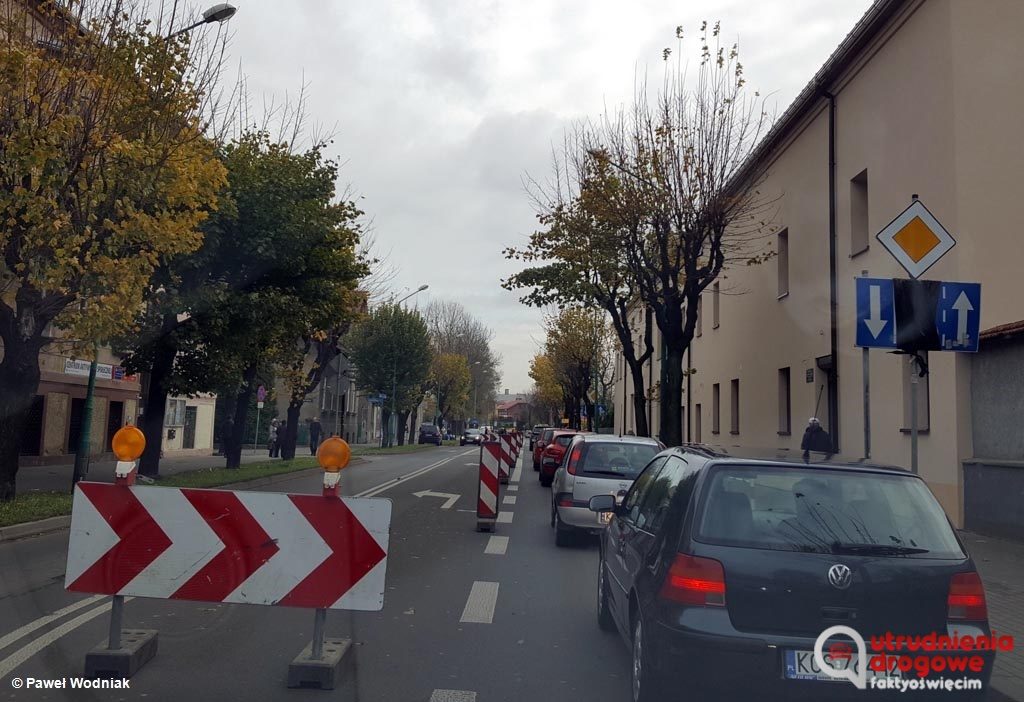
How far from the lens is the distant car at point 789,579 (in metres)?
4.05

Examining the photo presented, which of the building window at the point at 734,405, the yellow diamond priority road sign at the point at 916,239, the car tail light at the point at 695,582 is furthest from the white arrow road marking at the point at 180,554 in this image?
the building window at the point at 734,405

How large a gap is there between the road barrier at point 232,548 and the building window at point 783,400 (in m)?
18.6

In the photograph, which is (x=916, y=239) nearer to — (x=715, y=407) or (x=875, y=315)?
(x=875, y=315)

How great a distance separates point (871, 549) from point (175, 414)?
3378cm

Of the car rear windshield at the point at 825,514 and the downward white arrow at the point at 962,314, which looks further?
the downward white arrow at the point at 962,314

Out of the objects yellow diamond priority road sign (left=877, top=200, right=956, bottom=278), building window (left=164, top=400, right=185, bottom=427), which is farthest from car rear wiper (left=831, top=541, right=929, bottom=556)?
building window (left=164, top=400, right=185, bottom=427)

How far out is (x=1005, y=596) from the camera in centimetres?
809

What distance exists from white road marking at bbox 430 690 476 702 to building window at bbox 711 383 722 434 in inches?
1003

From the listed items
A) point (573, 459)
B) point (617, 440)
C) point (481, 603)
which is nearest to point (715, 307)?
point (617, 440)

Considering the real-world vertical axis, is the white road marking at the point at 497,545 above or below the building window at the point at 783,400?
below

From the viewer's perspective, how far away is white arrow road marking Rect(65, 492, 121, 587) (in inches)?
204

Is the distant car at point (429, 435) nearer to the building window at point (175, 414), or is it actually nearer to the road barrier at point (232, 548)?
the building window at point (175, 414)

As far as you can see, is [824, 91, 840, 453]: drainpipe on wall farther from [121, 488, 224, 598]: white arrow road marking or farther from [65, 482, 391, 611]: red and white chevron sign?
[121, 488, 224, 598]: white arrow road marking

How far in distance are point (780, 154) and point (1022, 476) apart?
40.2 ft
